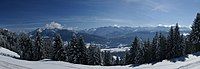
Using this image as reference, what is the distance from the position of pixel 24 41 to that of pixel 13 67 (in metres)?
54.2

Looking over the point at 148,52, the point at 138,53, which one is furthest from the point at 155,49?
Result: the point at 138,53

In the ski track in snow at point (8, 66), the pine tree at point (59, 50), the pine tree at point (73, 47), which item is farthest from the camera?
the pine tree at point (59, 50)

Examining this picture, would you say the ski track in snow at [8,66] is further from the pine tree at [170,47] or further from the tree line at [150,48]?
the pine tree at [170,47]

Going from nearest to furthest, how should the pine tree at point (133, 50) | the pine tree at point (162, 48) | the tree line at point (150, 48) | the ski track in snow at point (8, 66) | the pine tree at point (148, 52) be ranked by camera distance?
the ski track in snow at point (8, 66), the tree line at point (150, 48), the pine tree at point (162, 48), the pine tree at point (148, 52), the pine tree at point (133, 50)

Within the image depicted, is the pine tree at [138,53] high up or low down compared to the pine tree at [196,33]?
down

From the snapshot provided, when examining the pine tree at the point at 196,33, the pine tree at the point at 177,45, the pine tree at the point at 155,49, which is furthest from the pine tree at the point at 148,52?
the pine tree at the point at 196,33

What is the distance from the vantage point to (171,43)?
242ft

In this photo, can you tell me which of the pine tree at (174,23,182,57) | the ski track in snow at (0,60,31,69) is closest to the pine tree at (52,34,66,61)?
the ski track in snow at (0,60,31,69)

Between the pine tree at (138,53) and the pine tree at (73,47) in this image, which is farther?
the pine tree at (138,53)

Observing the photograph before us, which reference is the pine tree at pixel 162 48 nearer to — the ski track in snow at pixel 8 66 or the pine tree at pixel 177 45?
the pine tree at pixel 177 45

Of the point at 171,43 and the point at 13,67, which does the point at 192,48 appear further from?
the point at 13,67

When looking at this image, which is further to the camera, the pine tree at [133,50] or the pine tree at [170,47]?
the pine tree at [133,50]

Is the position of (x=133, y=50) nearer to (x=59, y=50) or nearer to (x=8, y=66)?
(x=59, y=50)

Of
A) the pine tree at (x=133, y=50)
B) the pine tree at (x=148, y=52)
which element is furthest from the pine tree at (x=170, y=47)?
the pine tree at (x=133, y=50)
